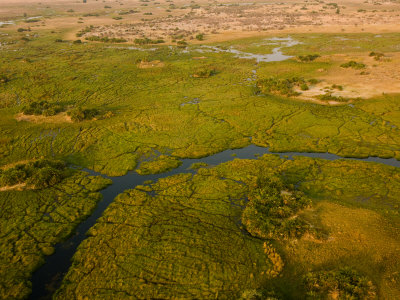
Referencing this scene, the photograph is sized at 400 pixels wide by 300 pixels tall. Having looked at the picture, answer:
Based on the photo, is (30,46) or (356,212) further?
(30,46)

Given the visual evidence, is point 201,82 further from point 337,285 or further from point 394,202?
point 337,285

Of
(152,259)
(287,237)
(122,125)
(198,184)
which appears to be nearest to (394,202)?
(287,237)

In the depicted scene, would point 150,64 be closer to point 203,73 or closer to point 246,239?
point 203,73

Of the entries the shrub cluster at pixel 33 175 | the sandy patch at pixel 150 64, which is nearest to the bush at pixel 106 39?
the sandy patch at pixel 150 64

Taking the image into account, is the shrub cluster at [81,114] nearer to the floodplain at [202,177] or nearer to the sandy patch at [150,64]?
the floodplain at [202,177]

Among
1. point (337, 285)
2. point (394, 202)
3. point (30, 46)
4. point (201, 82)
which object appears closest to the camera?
point (337, 285)

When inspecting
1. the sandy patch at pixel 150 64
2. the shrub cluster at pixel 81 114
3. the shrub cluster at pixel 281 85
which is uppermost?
the sandy patch at pixel 150 64

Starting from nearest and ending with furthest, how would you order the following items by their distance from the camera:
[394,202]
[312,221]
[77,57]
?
[312,221]
[394,202]
[77,57]

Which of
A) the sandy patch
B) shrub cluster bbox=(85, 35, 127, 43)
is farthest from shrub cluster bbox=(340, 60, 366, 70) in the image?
shrub cluster bbox=(85, 35, 127, 43)
